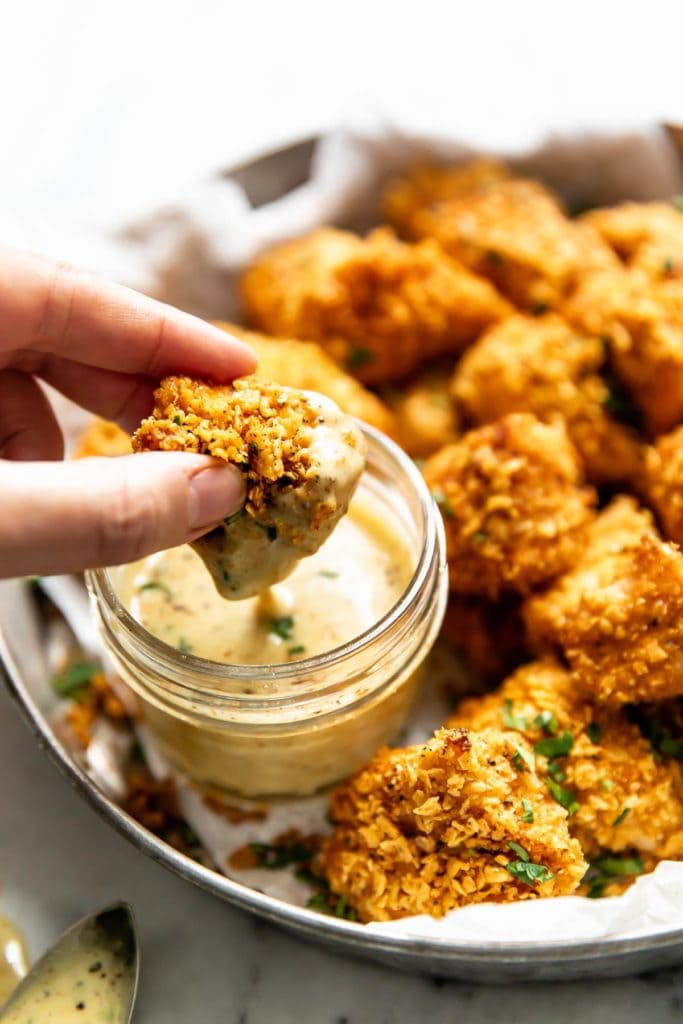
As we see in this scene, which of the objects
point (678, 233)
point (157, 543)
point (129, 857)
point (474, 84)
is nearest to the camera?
point (157, 543)

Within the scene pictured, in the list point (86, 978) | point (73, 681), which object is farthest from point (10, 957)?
point (73, 681)

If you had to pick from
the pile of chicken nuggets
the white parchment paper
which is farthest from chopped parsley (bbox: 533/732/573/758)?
the white parchment paper

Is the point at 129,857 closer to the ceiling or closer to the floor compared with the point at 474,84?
closer to the floor

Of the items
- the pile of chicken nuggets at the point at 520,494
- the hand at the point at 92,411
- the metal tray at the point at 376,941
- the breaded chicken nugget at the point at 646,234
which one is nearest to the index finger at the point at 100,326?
the hand at the point at 92,411

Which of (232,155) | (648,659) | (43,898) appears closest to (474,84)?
(232,155)

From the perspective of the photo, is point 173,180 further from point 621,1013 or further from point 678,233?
point 621,1013

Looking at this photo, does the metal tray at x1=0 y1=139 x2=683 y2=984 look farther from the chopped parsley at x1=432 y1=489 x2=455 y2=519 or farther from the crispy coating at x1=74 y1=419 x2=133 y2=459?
the chopped parsley at x1=432 y1=489 x2=455 y2=519

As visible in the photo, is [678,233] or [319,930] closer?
[319,930]
